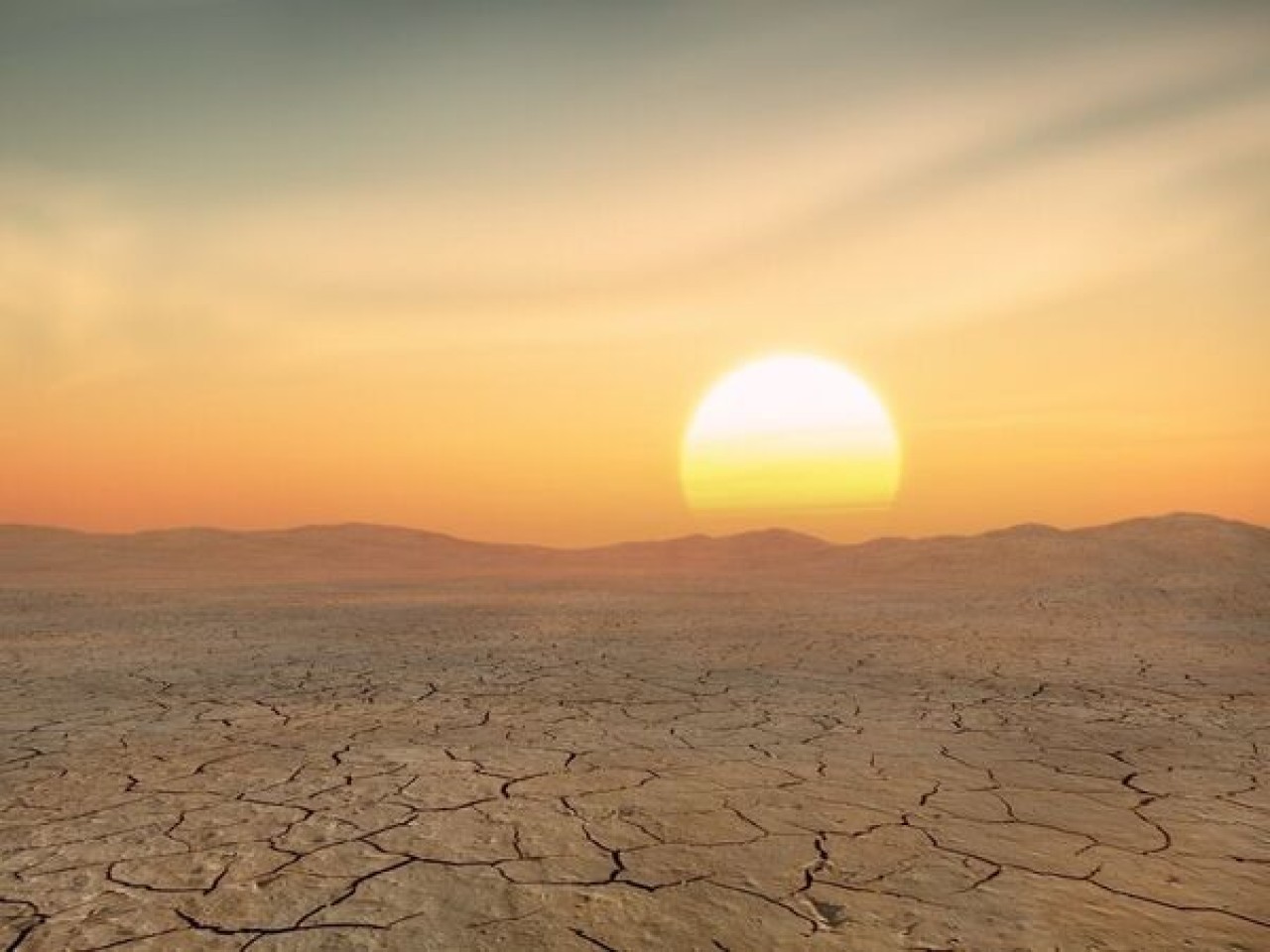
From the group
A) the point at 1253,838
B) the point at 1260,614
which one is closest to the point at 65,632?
the point at 1253,838

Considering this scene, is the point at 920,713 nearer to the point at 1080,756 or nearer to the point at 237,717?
the point at 1080,756

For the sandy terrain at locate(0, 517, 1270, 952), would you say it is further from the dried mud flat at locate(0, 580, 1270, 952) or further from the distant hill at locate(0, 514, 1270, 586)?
the distant hill at locate(0, 514, 1270, 586)

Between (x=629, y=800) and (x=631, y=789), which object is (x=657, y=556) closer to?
(x=631, y=789)

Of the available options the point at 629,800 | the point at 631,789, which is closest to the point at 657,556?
the point at 631,789

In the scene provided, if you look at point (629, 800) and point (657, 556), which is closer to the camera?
point (629, 800)

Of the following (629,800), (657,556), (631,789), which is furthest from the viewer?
(657,556)

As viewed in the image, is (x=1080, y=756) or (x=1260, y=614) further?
(x=1260, y=614)

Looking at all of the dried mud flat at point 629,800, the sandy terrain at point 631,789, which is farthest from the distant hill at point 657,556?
the dried mud flat at point 629,800
